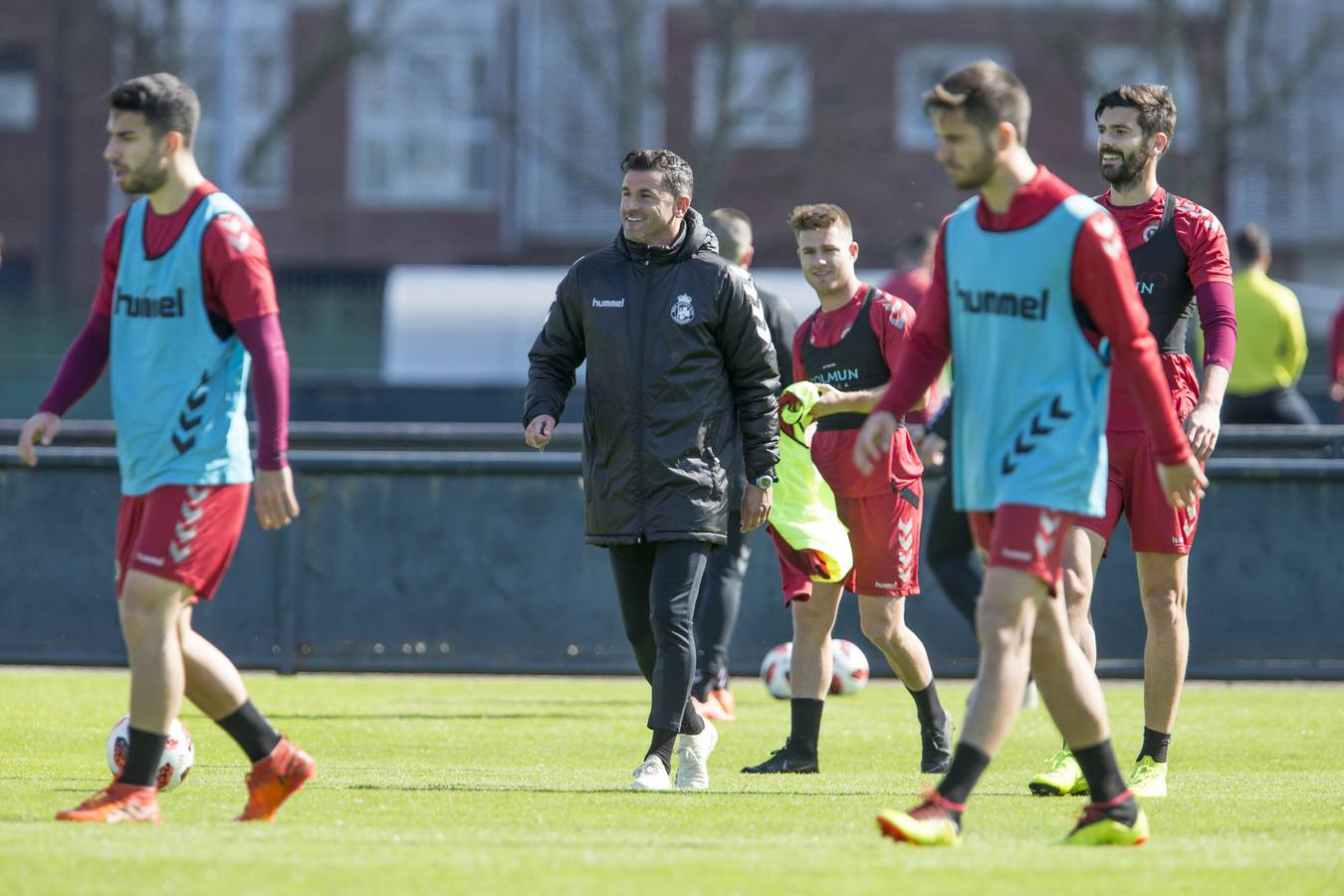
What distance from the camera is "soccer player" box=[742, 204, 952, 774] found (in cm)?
847

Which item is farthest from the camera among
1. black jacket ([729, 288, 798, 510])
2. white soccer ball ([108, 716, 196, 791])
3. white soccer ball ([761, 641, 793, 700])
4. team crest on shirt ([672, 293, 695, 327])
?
white soccer ball ([761, 641, 793, 700])

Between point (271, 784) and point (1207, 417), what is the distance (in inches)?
128

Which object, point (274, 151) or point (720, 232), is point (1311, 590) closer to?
point (720, 232)

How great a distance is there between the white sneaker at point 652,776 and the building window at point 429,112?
33842 millimetres

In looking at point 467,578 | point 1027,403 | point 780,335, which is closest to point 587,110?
point 467,578

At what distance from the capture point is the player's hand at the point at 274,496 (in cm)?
604

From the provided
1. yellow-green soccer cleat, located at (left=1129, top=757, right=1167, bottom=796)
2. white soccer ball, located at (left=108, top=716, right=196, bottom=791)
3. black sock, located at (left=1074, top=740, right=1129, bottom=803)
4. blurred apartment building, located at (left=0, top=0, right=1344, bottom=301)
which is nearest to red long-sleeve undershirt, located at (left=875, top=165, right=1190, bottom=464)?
black sock, located at (left=1074, top=740, right=1129, bottom=803)

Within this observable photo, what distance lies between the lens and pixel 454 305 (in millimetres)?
31547

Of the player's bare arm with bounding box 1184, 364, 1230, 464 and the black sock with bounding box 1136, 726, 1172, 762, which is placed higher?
the player's bare arm with bounding box 1184, 364, 1230, 464

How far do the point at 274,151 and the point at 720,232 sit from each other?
3338 cm

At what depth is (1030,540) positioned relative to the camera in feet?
19.0

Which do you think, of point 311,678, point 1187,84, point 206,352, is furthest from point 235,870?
point 1187,84

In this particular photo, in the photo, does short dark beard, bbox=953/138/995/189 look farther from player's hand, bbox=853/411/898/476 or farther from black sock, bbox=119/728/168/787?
black sock, bbox=119/728/168/787

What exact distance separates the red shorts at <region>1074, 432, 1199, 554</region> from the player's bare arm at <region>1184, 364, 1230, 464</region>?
25 centimetres
